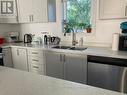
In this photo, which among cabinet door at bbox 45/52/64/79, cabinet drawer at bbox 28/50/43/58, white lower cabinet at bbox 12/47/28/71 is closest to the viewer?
cabinet door at bbox 45/52/64/79

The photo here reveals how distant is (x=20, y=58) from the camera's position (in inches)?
136

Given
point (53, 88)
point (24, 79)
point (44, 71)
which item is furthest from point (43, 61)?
point (53, 88)

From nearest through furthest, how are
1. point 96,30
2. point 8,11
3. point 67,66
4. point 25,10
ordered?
1. point 67,66
2. point 96,30
3. point 25,10
4. point 8,11

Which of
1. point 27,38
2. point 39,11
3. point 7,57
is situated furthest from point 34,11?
point 7,57

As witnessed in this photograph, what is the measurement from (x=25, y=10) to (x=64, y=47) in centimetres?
137

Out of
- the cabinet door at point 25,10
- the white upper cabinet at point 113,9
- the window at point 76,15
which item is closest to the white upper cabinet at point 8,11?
the cabinet door at point 25,10

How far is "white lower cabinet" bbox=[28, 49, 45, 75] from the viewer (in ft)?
10.2

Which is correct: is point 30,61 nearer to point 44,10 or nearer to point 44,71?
point 44,71

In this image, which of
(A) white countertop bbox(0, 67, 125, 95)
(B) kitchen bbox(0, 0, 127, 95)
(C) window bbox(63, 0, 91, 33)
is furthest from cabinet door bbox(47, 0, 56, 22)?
(A) white countertop bbox(0, 67, 125, 95)

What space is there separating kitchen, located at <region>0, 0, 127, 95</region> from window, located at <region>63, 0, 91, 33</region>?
4.6 inches

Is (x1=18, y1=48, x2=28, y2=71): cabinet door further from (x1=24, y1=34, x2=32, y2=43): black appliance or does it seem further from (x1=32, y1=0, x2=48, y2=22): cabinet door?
(x1=32, y1=0, x2=48, y2=22): cabinet door

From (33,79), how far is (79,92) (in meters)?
0.47

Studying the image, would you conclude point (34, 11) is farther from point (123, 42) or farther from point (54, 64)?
point (123, 42)

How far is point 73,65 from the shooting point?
2.70 m
